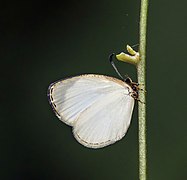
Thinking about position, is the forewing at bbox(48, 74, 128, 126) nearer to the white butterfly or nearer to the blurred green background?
the white butterfly

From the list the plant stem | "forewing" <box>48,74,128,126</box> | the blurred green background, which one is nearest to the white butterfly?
"forewing" <box>48,74,128,126</box>

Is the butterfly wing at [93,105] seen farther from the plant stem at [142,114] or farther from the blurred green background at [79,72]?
the blurred green background at [79,72]

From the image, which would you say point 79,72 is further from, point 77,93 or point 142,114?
point 142,114

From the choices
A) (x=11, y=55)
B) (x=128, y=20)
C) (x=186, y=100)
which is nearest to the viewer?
(x=186, y=100)

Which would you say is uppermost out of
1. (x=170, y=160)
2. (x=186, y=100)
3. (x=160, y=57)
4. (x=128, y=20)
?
(x=128, y=20)

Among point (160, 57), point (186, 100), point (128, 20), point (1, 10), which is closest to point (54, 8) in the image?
point (1, 10)

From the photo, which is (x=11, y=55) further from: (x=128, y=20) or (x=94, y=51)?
(x=128, y=20)
